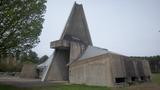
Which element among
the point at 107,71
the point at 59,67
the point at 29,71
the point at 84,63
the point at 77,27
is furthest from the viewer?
the point at 29,71

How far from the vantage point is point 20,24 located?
19859 mm

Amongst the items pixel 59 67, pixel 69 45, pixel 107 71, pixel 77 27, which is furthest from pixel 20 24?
pixel 77 27

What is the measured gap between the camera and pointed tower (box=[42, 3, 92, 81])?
35853 mm

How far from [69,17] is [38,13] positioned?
19.3 metres

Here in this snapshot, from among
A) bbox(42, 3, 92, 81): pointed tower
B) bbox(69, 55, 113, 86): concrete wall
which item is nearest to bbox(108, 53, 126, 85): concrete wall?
bbox(69, 55, 113, 86): concrete wall

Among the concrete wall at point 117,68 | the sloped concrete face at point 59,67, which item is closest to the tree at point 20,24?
the concrete wall at point 117,68

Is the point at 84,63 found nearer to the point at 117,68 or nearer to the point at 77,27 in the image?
the point at 117,68

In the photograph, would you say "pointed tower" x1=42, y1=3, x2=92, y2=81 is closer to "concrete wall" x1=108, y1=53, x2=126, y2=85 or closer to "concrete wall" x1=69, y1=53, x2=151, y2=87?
"concrete wall" x1=69, y1=53, x2=151, y2=87

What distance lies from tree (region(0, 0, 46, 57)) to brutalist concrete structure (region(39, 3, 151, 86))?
9.54 metres

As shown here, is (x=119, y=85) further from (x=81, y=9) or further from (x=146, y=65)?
(x=81, y=9)

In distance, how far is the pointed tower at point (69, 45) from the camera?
35.9 meters

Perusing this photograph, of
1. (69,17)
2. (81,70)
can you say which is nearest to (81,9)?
(69,17)

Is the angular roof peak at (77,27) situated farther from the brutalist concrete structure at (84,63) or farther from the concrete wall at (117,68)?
the concrete wall at (117,68)

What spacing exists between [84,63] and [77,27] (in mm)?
12845
